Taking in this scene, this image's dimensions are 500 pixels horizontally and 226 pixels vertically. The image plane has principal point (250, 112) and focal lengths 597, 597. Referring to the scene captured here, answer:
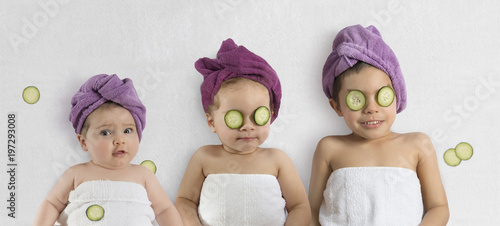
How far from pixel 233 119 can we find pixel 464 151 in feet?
4.18

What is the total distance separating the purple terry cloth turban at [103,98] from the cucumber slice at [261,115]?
55 centimetres

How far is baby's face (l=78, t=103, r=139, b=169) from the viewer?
273 centimetres

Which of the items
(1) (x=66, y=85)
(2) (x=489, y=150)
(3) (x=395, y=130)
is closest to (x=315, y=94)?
(3) (x=395, y=130)

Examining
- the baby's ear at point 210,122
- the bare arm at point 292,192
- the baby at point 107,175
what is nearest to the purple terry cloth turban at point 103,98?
the baby at point 107,175

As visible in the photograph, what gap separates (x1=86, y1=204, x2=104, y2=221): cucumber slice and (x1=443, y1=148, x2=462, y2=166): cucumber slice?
178 cm

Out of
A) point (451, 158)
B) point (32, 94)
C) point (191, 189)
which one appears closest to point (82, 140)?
point (32, 94)

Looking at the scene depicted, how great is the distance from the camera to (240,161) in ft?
9.46

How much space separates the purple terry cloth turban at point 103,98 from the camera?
2768mm

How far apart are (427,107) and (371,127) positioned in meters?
0.44

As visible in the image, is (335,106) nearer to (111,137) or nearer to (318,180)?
(318,180)

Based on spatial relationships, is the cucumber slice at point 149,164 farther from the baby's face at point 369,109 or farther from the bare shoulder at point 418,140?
the bare shoulder at point 418,140

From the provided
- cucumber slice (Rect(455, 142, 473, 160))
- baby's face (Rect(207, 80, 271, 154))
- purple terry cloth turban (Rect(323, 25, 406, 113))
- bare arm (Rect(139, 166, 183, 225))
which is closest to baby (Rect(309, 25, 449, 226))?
purple terry cloth turban (Rect(323, 25, 406, 113))

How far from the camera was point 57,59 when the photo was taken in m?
3.06

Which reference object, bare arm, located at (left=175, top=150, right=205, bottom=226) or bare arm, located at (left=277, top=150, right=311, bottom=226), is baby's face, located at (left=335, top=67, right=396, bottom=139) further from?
bare arm, located at (left=175, top=150, right=205, bottom=226)
